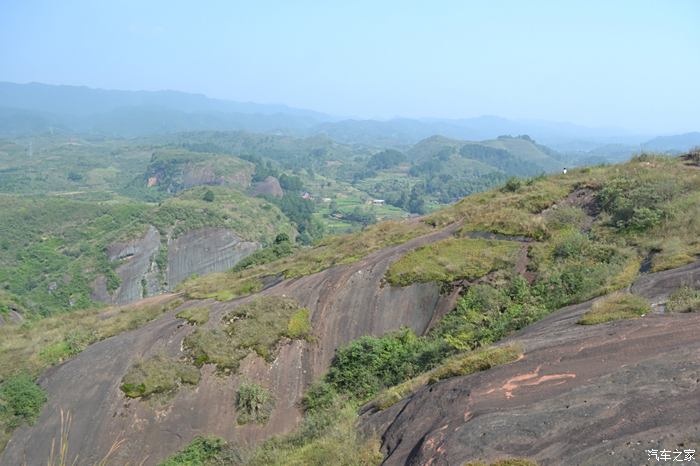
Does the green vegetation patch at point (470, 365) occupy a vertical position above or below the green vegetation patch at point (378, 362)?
above

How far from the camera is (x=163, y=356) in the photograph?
52.9 ft

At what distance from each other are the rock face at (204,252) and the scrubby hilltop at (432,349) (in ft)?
137

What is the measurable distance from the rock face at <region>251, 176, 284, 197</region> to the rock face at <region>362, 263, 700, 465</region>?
370 ft

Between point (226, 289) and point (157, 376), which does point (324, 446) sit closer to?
point (157, 376)

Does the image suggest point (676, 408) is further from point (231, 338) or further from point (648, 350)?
point (231, 338)

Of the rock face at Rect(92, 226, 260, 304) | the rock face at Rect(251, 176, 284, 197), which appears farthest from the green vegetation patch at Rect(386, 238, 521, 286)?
the rock face at Rect(251, 176, 284, 197)

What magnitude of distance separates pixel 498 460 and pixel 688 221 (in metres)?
13.5

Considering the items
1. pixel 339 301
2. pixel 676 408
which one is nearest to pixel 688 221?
pixel 676 408

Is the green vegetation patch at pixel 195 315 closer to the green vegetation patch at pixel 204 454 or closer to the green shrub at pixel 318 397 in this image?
the green vegetation patch at pixel 204 454

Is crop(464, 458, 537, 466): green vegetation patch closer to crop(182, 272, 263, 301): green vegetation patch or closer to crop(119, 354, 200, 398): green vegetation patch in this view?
crop(119, 354, 200, 398): green vegetation patch

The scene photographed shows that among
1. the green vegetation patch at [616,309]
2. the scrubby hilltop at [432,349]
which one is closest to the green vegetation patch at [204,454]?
the scrubby hilltop at [432,349]

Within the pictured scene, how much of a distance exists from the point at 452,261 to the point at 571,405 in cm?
1071

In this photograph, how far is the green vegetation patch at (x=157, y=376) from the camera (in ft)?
49.5

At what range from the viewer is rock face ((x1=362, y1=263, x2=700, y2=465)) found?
23.0ft
